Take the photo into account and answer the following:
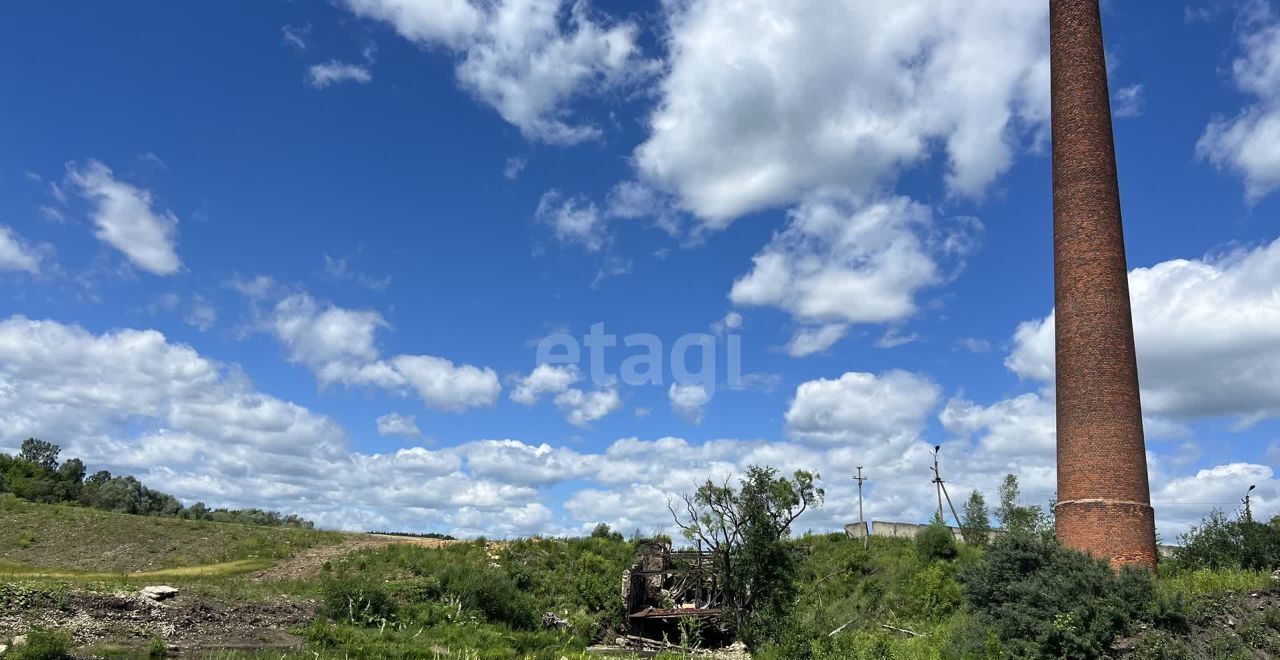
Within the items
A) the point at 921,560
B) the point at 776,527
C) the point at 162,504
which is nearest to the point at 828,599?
the point at 921,560

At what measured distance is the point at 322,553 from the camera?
3603cm

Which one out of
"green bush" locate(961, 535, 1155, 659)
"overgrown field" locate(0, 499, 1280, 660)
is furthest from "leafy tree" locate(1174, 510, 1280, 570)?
"green bush" locate(961, 535, 1155, 659)

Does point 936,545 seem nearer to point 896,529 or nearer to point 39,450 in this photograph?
point 896,529

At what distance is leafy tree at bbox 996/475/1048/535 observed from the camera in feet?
117

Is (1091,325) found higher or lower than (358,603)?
higher

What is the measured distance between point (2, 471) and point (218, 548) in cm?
3844

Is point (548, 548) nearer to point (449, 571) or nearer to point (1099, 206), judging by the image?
point (449, 571)

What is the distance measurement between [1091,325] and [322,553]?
31.6 meters

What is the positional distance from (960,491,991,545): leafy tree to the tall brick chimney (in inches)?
603

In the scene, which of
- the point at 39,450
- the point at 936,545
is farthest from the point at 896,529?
the point at 39,450

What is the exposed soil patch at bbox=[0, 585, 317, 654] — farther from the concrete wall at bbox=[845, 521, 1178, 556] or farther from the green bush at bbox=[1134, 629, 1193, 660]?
the concrete wall at bbox=[845, 521, 1178, 556]

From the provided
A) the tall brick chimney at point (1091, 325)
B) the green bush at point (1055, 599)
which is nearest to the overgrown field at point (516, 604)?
the green bush at point (1055, 599)

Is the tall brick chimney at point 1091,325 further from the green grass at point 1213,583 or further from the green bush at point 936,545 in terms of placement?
the green bush at point 936,545

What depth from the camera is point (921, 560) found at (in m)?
36.6
